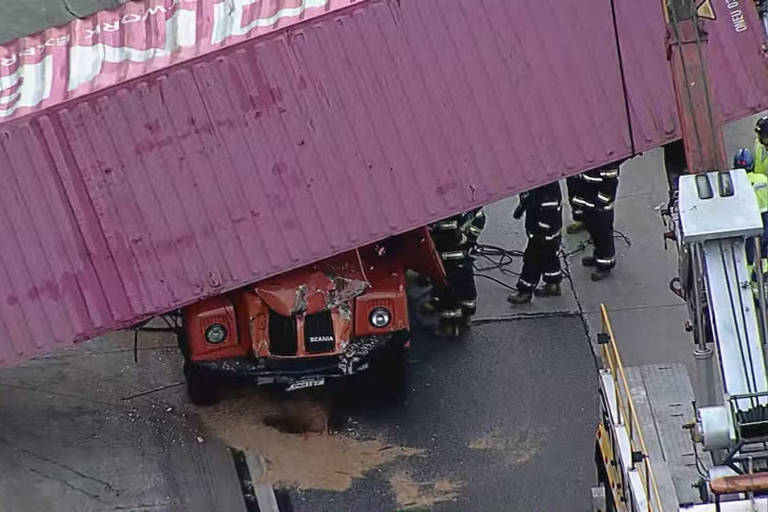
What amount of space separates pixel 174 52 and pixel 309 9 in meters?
1.14

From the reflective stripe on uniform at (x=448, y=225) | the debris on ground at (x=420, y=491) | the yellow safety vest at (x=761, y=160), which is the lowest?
the debris on ground at (x=420, y=491)

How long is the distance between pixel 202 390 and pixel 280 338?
3.85ft

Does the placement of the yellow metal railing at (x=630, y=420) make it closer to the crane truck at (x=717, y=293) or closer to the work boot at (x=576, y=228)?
the crane truck at (x=717, y=293)

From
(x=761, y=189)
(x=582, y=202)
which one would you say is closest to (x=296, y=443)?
(x=582, y=202)

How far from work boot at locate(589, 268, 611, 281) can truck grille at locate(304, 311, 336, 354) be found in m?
3.23

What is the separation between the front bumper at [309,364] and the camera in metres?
11.7

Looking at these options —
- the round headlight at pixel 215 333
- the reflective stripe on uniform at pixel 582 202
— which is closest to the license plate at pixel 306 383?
the round headlight at pixel 215 333

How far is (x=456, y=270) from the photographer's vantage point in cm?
1288

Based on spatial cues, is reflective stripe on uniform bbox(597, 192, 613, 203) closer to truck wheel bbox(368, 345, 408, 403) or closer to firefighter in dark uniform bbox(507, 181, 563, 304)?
firefighter in dark uniform bbox(507, 181, 563, 304)

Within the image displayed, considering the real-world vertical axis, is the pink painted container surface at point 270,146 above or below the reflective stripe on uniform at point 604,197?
above

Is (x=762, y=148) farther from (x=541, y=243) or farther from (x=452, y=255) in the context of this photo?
(x=452, y=255)

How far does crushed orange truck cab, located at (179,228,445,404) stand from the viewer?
11.6 metres

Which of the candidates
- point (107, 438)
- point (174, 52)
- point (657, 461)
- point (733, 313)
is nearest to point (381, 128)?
point (174, 52)

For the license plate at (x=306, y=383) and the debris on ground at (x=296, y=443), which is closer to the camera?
the debris on ground at (x=296, y=443)
